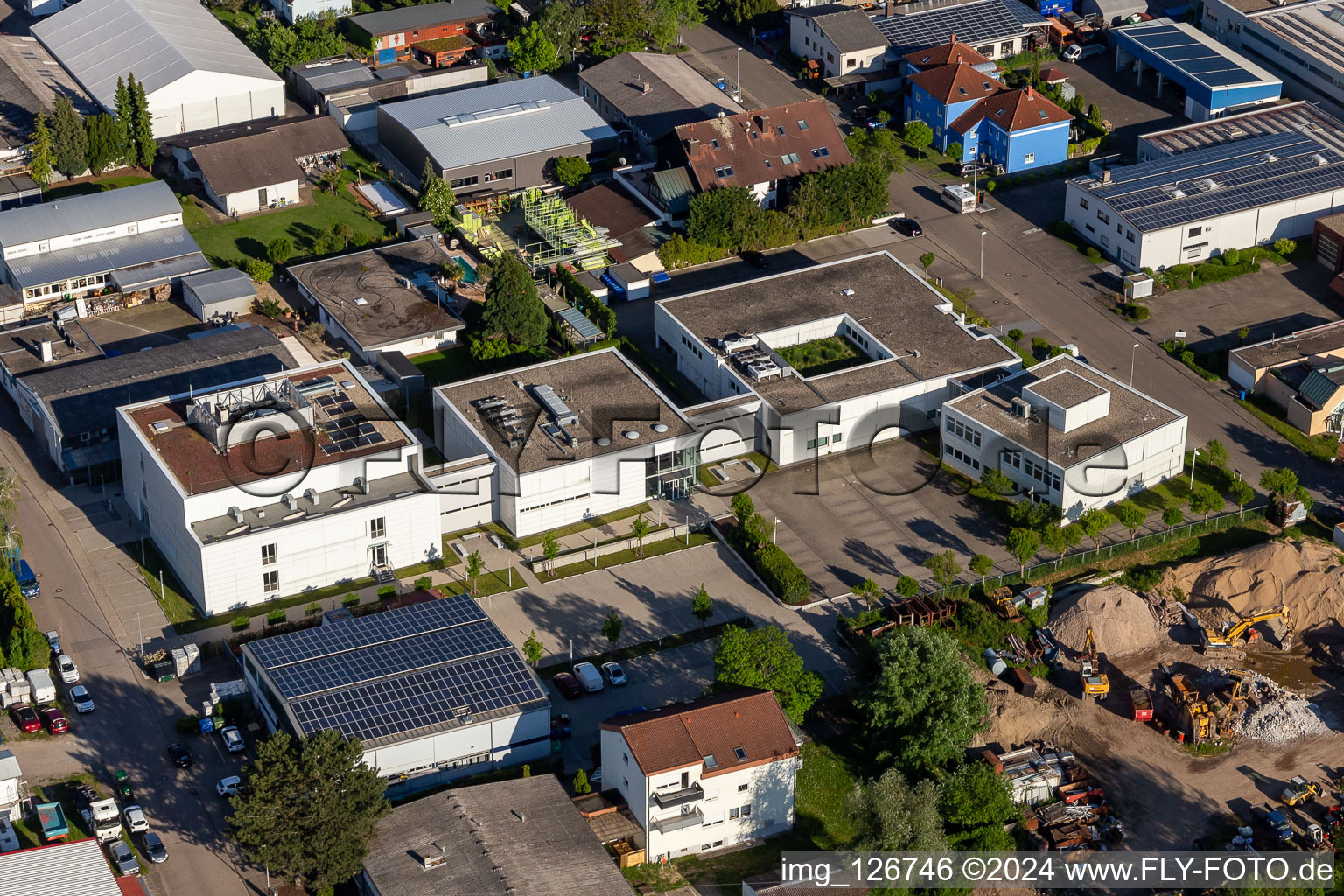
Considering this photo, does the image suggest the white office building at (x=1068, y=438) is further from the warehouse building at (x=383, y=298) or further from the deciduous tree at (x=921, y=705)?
the warehouse building at (x=383, y=298)

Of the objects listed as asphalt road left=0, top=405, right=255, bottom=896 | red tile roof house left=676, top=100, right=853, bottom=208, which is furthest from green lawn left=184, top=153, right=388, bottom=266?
asphalt road left=0, top=405, right=255, bottom=896

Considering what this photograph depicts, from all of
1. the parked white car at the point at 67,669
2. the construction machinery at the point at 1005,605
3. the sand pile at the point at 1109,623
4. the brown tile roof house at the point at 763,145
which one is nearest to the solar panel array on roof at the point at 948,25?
the brown tile roof house at the point at 763,145

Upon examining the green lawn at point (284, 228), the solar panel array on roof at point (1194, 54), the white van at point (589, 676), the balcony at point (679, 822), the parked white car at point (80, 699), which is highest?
the solar panel array on roof at point (1194, 54)

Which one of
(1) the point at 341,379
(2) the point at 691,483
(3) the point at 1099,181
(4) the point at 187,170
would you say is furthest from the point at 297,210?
(3) the point at 1099,181

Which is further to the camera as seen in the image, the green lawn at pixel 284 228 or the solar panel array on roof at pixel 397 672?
the green lawn at pixel 284 228

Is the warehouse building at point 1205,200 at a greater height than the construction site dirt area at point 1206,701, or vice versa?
the warehouse building at point 1205,200

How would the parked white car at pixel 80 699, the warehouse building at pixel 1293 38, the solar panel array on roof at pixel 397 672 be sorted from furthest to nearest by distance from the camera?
the warehouse building at pixel 1293 38
the parked white car at pixel 80 699
the solar panel array on roof at pixel 397 672

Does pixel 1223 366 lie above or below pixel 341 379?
below

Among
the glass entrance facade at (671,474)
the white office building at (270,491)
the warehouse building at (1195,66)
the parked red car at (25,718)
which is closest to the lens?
the parked red car at (25,718)

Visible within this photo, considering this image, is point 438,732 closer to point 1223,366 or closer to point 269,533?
point 269,533
